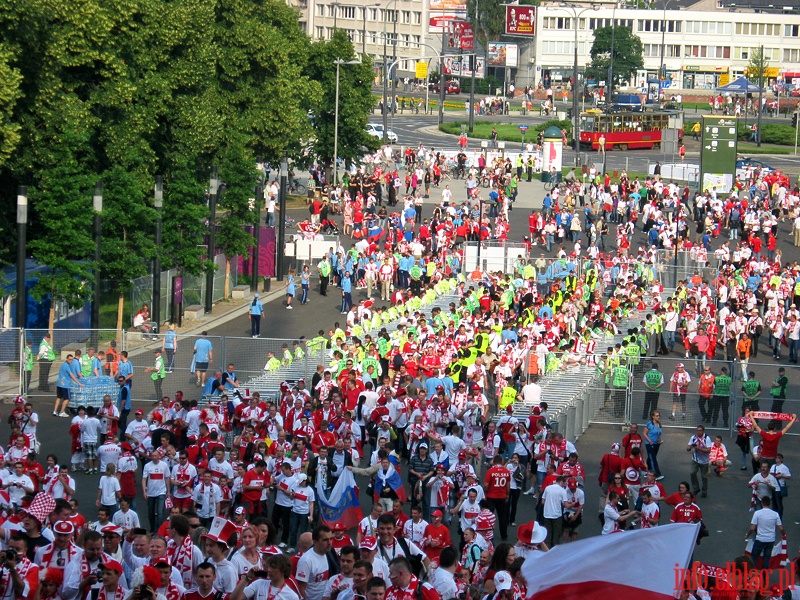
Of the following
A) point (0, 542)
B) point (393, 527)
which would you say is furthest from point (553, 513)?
point (0, 542)

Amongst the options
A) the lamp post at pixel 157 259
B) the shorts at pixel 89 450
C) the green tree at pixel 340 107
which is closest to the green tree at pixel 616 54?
the green tree at pixel 340 107

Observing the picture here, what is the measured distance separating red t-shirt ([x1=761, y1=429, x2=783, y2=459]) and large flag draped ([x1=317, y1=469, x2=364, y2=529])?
7205mm

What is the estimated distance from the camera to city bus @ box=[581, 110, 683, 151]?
75250 millimetres

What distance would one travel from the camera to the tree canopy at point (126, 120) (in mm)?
30641

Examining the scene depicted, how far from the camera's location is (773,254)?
151 ft

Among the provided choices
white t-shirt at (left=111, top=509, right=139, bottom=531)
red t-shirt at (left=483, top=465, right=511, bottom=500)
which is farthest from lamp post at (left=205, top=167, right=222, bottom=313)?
white t-shirt at (left=111, top=509, right=139, bottom=531)

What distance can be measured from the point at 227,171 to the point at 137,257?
7.02 m

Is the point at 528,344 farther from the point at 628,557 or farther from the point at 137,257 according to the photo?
the point at 628,557

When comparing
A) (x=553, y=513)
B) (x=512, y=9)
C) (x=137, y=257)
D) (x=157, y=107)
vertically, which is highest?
(x=512, y=9)

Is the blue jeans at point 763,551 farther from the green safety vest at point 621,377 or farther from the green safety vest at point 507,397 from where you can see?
the green safety vest at point 621,377

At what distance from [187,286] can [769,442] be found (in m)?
19.1

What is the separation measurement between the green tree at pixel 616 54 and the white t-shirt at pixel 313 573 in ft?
341

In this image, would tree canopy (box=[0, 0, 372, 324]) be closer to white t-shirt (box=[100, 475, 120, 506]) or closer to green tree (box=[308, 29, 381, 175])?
green tree (box=[308, 29, 381, 175])

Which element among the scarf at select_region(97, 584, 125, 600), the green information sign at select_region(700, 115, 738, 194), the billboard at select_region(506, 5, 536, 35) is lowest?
the scarf at select_region(97, 584, 125, 600)
